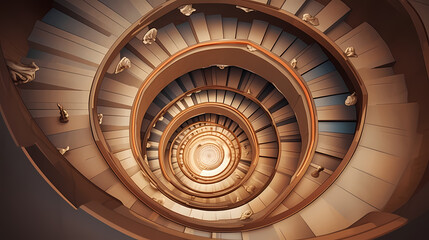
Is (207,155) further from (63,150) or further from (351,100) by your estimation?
(63,150)

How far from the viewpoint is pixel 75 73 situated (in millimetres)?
3248

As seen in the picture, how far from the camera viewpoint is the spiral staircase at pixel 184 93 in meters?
2.20

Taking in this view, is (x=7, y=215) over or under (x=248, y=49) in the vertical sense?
under

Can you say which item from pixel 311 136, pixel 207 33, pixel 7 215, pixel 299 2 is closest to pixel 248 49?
pixel 207 33

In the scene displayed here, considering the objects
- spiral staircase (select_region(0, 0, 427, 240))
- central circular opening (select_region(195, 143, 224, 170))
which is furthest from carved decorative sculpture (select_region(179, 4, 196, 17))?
central circular opening (select_region(195, 143, 224, 170))

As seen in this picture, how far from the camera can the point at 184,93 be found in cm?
715

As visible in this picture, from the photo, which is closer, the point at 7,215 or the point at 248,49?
the point at 7,215

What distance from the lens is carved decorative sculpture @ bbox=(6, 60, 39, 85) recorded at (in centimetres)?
244

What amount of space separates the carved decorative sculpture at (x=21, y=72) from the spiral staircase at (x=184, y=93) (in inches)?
7.9

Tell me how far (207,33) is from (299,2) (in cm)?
209

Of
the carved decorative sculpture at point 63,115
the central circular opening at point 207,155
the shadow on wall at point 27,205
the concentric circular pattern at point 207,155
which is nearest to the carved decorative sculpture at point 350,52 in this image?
the shadow on wall at point 27,205

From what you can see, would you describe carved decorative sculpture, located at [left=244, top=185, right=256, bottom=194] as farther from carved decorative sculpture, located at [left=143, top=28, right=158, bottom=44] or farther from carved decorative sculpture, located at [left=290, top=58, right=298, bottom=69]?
carved decorative sculpture, located at [left=143, top=28, right=158, bottom=44]

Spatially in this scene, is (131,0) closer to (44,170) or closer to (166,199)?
(44,170)

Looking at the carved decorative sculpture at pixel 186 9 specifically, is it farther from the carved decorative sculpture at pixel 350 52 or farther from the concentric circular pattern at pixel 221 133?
the carved decorative sculpture at pixel 350 52
